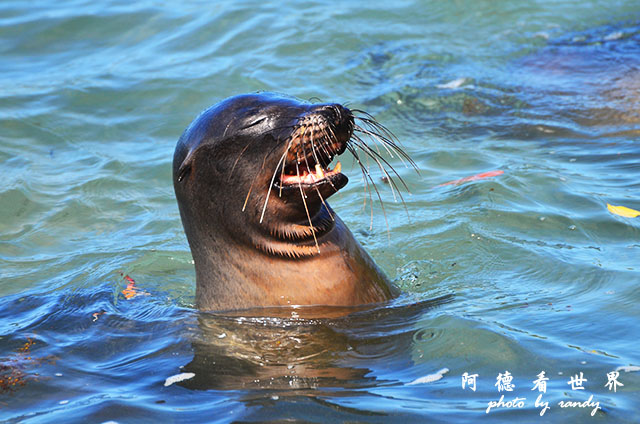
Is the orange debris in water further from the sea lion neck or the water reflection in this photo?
the sea lion neck

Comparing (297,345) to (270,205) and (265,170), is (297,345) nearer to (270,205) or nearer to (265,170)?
(270,205)

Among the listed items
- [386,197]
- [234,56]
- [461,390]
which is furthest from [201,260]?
[234,56]

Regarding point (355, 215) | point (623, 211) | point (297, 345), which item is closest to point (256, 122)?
point (297, 345)

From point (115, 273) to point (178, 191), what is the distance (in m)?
1.67

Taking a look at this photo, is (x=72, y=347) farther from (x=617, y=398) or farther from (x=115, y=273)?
(x=617, y=398)

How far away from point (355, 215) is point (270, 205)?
250cm

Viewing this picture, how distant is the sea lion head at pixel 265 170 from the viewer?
3898 mm

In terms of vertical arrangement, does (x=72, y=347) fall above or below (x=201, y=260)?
below

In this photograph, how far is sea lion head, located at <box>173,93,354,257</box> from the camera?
3.90m

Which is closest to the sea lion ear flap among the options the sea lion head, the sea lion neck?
the sea lion head

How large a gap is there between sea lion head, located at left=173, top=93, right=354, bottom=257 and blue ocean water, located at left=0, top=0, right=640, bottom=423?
18.8 inches

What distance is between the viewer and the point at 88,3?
12055mm

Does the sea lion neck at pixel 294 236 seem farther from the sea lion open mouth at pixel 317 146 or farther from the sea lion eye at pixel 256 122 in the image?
the sea lion eye at pixel 256 122

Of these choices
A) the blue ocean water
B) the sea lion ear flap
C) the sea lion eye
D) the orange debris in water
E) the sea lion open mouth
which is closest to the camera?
the blue ocean water
